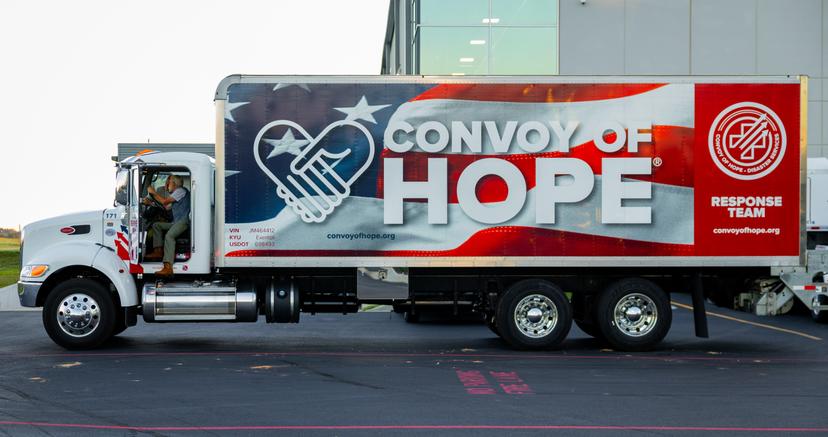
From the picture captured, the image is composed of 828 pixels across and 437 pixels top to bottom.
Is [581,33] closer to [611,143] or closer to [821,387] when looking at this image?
[611,143]

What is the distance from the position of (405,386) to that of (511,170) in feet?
13.1

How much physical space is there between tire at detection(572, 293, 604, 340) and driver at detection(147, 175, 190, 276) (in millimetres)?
5707

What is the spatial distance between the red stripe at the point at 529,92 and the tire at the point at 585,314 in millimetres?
2925

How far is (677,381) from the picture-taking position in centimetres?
1045

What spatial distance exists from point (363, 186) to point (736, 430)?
6291 mm

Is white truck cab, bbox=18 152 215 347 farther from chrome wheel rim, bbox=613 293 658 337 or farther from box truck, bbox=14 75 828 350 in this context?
chrome wheel rim, bbox=613 293 658 337

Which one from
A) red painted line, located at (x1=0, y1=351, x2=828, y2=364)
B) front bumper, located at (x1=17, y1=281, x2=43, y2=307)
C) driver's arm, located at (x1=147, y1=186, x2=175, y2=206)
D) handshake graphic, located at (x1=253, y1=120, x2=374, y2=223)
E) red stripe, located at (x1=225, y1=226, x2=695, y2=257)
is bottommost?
red painted line, located at (x1=0, y1=351, x2=828, y2=364)

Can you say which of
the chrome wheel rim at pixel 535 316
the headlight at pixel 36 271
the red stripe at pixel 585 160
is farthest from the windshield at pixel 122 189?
the chrome wheel rim at pixel 535 316

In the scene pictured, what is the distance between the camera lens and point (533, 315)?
42.7 ft

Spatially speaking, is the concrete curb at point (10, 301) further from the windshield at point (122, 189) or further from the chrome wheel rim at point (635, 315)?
the chrome wheel rim at point (635, 315)

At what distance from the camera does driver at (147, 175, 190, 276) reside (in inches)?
508

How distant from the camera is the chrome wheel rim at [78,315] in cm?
1275

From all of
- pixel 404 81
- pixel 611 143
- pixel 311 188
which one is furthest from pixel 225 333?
pixel 611 143

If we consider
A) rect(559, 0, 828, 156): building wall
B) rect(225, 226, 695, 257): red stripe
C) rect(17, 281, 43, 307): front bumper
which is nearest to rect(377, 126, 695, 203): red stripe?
rect(225, 226, 695, 257): red stripe
